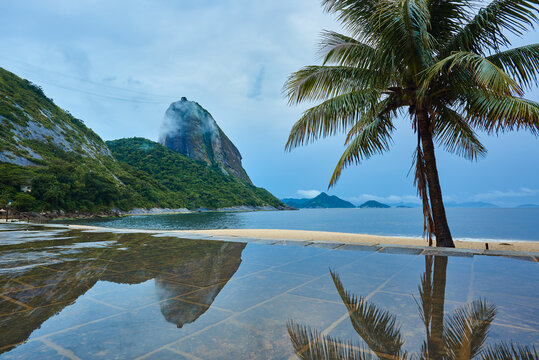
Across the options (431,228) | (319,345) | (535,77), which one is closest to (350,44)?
(535,77)

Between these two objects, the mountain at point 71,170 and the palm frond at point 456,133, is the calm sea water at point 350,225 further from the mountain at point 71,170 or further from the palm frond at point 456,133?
the palm frond at point 456,133

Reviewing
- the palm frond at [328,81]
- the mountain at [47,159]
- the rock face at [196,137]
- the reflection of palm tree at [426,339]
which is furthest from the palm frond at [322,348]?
the rock face at [196,137]

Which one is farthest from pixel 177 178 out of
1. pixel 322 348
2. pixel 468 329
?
pixel 468 329

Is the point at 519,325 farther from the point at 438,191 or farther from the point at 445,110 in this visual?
the point at 445,110

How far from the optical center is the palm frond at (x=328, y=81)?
7.95 meters

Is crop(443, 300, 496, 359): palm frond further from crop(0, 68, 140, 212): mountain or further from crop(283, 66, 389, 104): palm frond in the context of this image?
crop(0, 68, 140, 212): mountain

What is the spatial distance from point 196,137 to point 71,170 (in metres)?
106

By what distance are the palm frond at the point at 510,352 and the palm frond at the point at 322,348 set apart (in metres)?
0.61

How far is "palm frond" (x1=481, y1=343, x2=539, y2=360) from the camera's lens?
148cm

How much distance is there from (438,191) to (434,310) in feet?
20.6

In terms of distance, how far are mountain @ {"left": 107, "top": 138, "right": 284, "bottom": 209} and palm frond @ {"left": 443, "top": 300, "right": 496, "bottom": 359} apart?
86.3 meters

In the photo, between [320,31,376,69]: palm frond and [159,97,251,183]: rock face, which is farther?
[159,97,251,183]: rock face

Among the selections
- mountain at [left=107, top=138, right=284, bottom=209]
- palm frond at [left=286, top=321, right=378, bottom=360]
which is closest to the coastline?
palm frond at [left=286, top=321, right=378, bottom=360]

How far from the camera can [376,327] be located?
6.14 ft
